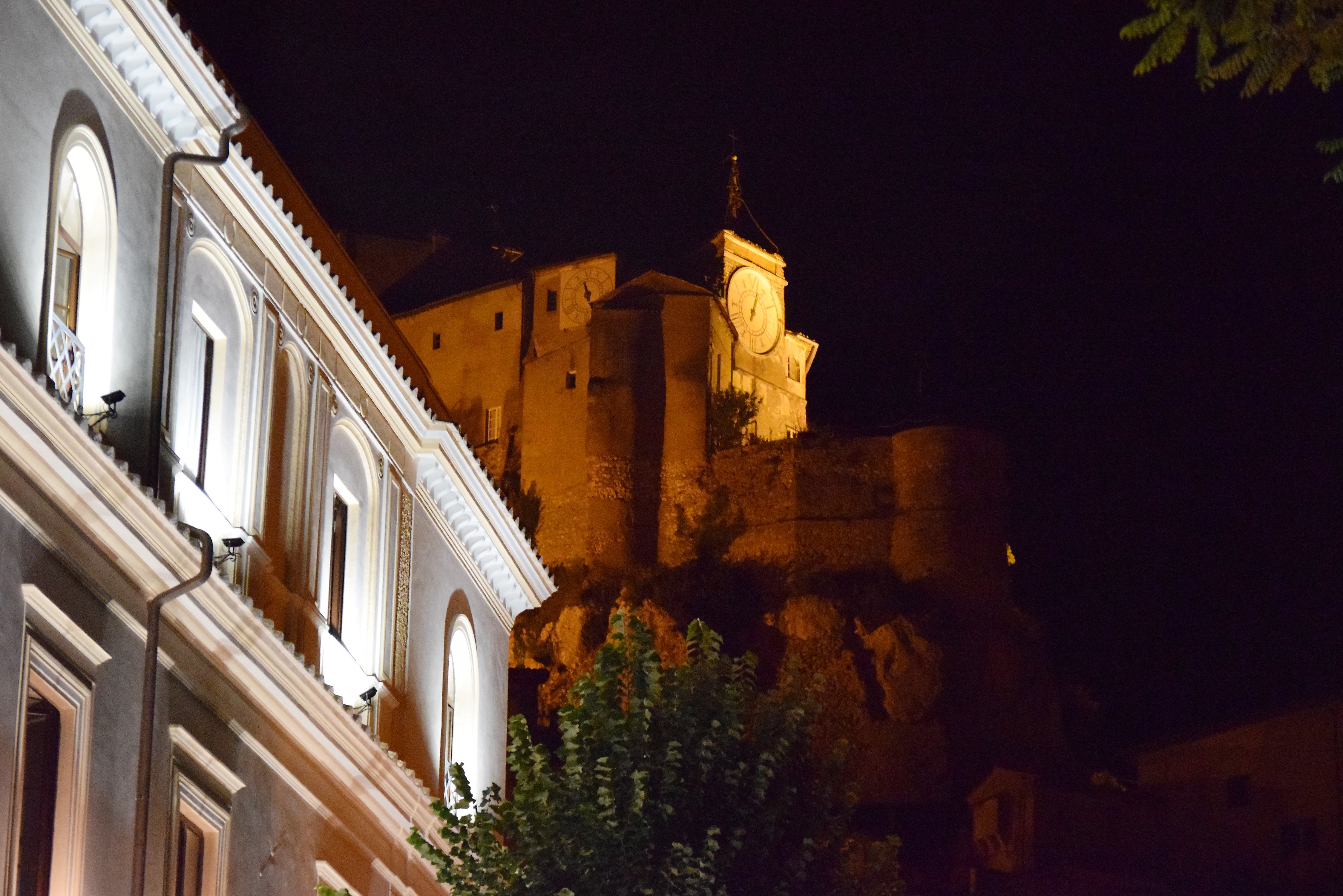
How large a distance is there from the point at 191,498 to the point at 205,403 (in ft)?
3.80

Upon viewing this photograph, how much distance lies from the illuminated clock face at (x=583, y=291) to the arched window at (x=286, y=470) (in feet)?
206

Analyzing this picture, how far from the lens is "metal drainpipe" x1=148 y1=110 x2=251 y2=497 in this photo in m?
14.6

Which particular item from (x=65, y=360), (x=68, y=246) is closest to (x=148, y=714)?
(x=65, y=360)

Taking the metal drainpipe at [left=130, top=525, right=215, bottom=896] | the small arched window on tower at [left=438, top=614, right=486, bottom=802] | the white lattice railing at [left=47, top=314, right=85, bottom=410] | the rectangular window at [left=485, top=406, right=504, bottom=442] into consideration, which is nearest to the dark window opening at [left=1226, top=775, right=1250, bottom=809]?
the small arched window on tower at [left=438, top=614, right=486, bottom=802]

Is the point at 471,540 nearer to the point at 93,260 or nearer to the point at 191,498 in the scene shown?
the point at 191,498

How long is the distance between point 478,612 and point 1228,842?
107 ft

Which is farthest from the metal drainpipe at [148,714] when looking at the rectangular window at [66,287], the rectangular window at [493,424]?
the rectangular window at [493,424]

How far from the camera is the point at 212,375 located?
1641 cm

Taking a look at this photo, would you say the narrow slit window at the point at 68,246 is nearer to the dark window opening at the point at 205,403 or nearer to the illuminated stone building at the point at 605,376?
the dark window opening at the point at 205,403

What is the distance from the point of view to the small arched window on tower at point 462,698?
2288cm

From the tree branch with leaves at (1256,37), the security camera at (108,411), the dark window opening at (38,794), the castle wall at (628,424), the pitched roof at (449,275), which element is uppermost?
the pitched roof at (449,275)

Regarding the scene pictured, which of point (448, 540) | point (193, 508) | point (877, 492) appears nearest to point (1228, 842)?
point (877, 492)

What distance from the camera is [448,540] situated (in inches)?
902

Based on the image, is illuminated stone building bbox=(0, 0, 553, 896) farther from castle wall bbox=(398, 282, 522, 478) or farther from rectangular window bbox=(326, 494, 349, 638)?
castle wall bbox=(398, 282, 522, 478)
